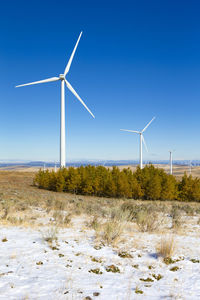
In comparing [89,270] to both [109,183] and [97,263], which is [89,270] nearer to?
[97,263]

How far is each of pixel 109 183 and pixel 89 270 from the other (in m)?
39.4

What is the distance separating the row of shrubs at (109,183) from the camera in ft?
150

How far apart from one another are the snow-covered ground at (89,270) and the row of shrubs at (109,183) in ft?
116

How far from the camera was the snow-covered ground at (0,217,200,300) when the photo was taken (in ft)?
18.1

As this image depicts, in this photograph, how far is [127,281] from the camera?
6.25m

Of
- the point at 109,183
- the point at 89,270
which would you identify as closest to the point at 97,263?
the point at 89,270

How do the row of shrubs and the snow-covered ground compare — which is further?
the row of shrubs

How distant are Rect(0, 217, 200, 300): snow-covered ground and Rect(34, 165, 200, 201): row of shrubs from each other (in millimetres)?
35411

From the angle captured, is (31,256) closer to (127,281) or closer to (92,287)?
(92,287)

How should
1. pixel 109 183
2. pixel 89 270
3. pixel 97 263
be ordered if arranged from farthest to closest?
pixel 109 183, pixel 97 263, pixel 89 270

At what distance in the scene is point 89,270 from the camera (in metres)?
6.88

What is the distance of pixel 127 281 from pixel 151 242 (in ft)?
12.9

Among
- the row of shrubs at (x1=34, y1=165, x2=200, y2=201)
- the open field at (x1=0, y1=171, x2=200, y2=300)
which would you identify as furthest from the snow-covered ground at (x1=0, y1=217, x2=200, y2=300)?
the row of shrubs at (x1=34, y1=165, x2=200, y2=201)

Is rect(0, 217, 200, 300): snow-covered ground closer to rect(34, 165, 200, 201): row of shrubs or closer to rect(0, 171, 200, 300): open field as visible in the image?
rect(0, 171, 200, 300): open field
